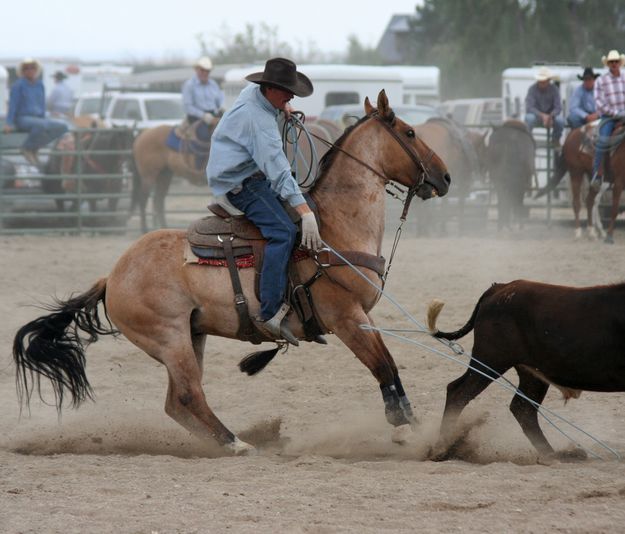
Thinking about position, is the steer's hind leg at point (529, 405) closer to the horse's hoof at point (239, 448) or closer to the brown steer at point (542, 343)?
the brown steer at point (542, 343)

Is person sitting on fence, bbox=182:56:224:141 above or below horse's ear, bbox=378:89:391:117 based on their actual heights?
below

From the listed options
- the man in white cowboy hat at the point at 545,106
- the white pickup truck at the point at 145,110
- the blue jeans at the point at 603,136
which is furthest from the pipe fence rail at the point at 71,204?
the white pickup truck at the point at 145,110

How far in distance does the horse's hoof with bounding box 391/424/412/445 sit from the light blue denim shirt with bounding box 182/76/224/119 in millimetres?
9863

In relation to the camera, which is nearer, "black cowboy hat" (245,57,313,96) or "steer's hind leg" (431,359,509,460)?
"steer's hind leg" (431,359,509,460)

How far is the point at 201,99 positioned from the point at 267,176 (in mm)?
9963

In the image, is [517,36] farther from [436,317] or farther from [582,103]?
[436,317]

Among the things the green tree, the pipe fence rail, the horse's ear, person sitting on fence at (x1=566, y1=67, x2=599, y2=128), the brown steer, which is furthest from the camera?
the green tree

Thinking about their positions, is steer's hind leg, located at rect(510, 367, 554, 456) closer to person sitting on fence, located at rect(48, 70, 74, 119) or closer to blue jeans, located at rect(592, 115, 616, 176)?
blue jeans, located at rect(592, 115, 616, 176)

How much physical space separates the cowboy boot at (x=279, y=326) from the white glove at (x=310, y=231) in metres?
0.37

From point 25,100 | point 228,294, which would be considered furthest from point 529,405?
point 25,100

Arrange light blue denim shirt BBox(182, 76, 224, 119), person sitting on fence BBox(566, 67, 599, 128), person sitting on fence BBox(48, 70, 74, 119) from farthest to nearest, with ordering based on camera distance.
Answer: person sitting on fence BBox(48, 70, 74, 119)
light blue denim shirt BBox(182, 76, 224, 119)
person sitting on fence BBox(566, 67, 599, 128)

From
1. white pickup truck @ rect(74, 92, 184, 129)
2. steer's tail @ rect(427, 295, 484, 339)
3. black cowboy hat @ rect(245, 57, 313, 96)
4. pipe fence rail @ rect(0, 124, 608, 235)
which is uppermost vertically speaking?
black cowboy hat @ rect(245, 57, 313, 96)

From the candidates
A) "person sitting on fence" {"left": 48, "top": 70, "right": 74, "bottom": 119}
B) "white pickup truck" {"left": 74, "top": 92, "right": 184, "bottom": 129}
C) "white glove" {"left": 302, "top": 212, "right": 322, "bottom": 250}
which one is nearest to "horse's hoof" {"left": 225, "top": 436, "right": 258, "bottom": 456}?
"white glove" {"left": 302, "top": 212, "right": 322, "bottom": 250}

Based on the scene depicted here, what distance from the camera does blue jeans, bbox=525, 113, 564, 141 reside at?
633 inches
